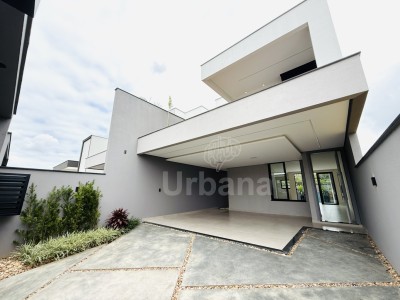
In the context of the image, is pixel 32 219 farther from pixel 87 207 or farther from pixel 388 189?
pixel 388 189

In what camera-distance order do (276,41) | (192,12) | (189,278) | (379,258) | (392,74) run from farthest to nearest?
(276,41)
(192,12)
(379,258)
(392,74)
(189,278)

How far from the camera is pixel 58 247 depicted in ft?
10.9

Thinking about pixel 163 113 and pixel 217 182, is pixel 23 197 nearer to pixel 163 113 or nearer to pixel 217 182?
pixel 163 113

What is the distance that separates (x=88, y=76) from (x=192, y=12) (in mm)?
3734

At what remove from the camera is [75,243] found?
354 centimetres

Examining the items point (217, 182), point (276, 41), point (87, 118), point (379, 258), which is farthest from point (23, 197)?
point (217, 182)

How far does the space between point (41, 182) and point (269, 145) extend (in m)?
6.44

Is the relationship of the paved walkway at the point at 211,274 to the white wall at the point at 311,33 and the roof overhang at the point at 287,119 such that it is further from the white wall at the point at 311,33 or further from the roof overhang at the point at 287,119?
the white wall at the point at 311,33

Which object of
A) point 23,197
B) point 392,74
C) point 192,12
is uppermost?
point 192,12

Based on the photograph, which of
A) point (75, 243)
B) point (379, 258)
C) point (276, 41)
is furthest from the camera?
point (276, 41)

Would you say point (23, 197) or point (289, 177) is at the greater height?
point (289, 177)

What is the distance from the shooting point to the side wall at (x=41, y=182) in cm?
349

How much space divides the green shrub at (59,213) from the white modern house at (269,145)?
0.27 m

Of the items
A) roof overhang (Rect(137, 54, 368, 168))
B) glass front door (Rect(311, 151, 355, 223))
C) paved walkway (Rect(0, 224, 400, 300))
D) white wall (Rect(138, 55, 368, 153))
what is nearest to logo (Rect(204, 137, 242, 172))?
roof overhang (Rect(137, 54, 368, 168))
